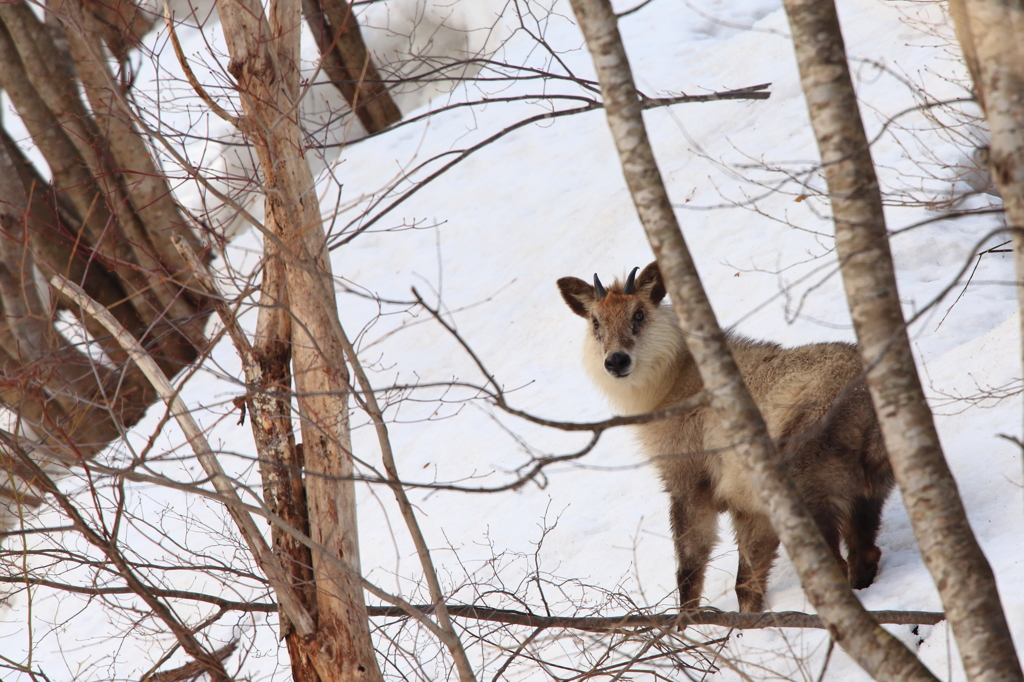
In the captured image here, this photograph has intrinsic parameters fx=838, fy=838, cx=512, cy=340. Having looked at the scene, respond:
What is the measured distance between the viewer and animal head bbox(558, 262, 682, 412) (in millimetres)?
5312

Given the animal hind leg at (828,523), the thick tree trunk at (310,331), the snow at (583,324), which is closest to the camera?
the animal hind leg at (828,523)

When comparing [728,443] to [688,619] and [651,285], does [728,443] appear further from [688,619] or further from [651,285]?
[651,285]

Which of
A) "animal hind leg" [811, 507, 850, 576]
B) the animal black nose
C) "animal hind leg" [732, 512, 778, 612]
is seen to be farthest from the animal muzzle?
"animal hind leg" [811, 507, 850, 576]

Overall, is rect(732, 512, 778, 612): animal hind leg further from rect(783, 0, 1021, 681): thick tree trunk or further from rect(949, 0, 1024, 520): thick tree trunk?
rect(949, 0, 1024, 520): thick tree trunk

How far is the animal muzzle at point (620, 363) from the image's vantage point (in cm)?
525

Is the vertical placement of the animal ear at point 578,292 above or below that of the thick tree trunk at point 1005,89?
above

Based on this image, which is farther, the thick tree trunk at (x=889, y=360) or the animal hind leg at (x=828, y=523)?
the animal hind leg at (x=828, y=523)

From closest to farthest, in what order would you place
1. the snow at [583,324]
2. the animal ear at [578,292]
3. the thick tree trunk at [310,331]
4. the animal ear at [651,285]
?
the thick tree trunk at [310,331] → the snow at [583,324] → the animal ear at [651,285] → the animal ear at [578,292]

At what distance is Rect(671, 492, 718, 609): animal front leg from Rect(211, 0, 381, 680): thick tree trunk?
1768 mm

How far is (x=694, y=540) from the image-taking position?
4.77 m

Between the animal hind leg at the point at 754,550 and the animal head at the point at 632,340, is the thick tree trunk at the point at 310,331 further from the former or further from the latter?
the animal hind leg at the point at 754,550

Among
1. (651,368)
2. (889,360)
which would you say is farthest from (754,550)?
(889,360)

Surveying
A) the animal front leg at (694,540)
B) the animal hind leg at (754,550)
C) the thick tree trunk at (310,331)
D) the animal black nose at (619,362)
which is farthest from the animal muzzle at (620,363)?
the thick tree trunk at (310,331)

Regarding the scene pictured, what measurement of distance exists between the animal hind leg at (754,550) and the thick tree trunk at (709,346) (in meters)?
1.82
